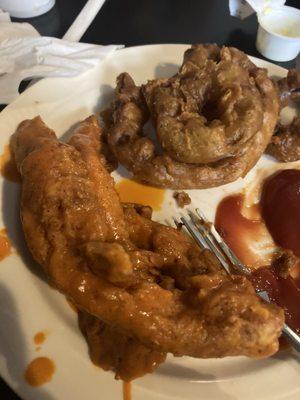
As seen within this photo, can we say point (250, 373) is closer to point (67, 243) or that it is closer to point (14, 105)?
point (67, 243)

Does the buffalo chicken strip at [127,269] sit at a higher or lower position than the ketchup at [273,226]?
higher

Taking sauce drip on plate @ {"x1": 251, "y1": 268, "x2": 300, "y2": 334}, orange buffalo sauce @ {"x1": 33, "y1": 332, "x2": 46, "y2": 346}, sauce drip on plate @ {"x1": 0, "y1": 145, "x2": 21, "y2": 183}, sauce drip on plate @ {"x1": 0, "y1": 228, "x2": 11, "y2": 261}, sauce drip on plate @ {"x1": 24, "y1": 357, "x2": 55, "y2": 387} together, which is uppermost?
sauce drip on plate @ {"x1": 0, "y1": 145, "x2": 21, "y2": 183}

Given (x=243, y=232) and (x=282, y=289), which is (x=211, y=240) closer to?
(x=243, y=232)

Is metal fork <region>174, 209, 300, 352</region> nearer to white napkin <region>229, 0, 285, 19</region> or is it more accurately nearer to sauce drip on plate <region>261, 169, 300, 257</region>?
sauce drip on plate <region>261, 169, 300, 257</region>

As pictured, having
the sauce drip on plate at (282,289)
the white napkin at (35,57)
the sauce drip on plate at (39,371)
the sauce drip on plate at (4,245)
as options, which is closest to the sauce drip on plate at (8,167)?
the sauce drip on plate at (4,245)

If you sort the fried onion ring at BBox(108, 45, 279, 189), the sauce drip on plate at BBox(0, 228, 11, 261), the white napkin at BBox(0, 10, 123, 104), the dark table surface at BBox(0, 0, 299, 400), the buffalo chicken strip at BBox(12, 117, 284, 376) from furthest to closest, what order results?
the dark table surface at BBox(0, 0, 299, 400), the white napkin at BBox(0, 10, 123, 104), the fried onion ring at BBox(108, 45, 279, 189), the sauce drip on plate at BBox(0, 228, 11, 261), the buffalo chicken strip at BBox(12, 117, 284, 376)

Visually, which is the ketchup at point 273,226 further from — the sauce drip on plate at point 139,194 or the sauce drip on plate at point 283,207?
the sauce drip on plate at point 139,194

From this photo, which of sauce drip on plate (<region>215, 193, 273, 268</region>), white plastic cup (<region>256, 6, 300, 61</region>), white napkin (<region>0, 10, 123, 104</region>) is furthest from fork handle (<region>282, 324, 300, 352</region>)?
white plastic cup (<region>256, 6, 300, 61</region>)

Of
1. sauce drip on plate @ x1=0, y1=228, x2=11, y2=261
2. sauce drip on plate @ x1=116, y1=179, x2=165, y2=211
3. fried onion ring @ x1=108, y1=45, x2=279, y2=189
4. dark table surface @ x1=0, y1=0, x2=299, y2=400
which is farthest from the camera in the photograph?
dark table surface @ x1=0, y1=0, x2=299, y2=400

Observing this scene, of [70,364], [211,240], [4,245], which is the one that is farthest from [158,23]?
[70,364]
